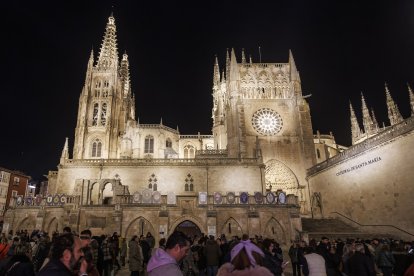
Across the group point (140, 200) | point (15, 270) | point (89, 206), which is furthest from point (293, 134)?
point (15, 270)

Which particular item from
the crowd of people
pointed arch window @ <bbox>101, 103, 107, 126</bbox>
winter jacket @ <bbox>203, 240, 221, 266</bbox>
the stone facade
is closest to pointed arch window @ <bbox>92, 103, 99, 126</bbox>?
pointed arch window @ <bbox>101, 103, 107, 126</bbox>

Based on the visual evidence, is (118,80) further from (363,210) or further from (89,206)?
(363,210)

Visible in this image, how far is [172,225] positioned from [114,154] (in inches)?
991

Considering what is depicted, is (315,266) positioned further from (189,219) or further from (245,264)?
(189,219)

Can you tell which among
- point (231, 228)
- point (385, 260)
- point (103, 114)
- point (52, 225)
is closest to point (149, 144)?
point (103, 114)

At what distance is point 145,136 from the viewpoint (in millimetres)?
46312

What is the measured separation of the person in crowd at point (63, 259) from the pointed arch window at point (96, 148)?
41579mm

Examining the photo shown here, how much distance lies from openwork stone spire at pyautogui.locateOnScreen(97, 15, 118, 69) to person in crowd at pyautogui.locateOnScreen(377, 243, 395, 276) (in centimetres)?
4799

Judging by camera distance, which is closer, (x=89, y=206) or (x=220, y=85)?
(x=89, y=206)

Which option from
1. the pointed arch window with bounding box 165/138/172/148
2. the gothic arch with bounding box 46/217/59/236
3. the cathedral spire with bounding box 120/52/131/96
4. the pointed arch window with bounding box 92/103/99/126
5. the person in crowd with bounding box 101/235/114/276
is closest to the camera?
the person in crowd with bounding box 101/235/114/276

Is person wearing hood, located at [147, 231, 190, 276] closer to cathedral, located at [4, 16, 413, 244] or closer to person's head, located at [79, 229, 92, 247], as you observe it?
person's head, located at [79, 229, 92, 247]

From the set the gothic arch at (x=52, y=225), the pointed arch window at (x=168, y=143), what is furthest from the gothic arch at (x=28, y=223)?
the pointed arch window at (x=168, y=143)

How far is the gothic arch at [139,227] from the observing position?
22.0 metres

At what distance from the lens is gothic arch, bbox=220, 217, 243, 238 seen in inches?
869
